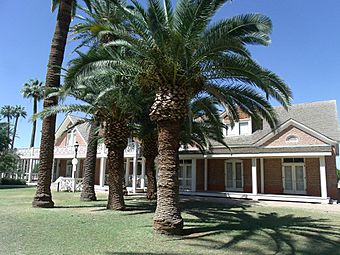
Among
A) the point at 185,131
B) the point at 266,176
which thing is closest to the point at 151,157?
the point at 185,131

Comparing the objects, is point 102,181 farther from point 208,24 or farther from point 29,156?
point 208,24

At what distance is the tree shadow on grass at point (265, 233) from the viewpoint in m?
8.00

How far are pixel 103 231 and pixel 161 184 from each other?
234 centimetres

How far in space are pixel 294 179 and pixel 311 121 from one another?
4.97m

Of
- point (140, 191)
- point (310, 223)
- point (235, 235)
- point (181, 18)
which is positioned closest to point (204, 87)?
point (181, 18)

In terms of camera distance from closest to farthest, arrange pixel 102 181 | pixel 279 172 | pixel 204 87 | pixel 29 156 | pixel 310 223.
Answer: pixel 204 87
pixel 310 223
pixel 279 172
pixel 102 181
pixel 29 156

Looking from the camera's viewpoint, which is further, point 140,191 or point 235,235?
point 140,191

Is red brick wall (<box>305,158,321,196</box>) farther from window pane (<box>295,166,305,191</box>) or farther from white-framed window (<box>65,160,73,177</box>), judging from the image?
white-framed window (<box>65,160,73,177</box>)

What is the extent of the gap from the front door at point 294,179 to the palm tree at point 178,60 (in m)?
13.9

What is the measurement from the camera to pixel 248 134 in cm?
2608

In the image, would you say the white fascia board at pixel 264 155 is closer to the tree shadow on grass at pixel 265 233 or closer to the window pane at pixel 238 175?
the window pane at pixel 238 175

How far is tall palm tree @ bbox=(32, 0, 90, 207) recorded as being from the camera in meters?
15.3

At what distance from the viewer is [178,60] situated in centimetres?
959

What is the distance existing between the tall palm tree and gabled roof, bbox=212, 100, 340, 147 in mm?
14811
